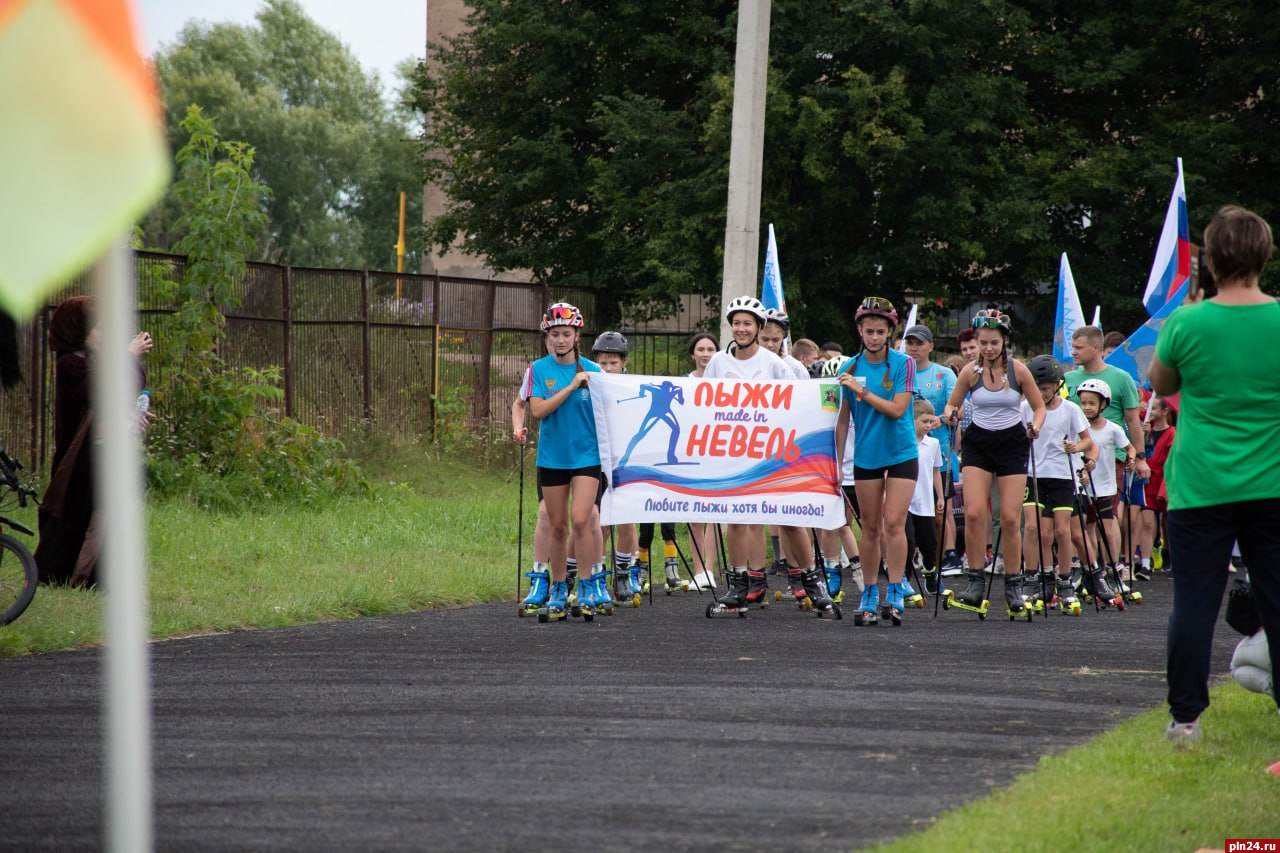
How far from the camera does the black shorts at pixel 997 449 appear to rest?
453 inches

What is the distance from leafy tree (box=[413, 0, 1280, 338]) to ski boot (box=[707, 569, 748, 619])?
15.4 meters

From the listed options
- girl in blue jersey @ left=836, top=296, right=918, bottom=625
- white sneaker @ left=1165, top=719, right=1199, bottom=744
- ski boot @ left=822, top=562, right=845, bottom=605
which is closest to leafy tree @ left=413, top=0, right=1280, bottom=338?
ski boot @ left=822, top=562, right=845, bottom=605

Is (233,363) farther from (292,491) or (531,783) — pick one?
(531,783)

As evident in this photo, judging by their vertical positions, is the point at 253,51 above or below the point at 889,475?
above

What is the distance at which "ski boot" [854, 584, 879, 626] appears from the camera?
11.0 metres

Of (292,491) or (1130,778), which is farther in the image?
(292,491)

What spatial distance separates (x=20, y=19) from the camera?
234cm

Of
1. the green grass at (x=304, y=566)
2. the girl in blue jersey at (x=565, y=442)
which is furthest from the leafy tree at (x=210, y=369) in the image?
the girl in blue jersey at (x=565, y=442)

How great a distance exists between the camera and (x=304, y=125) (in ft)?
228

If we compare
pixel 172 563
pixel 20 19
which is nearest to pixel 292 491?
pixel 172 563

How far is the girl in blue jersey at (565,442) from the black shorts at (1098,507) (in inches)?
185

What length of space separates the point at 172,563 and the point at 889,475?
232 inches

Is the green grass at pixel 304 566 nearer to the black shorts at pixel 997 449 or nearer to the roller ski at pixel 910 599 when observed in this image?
the roller ski at pixel 910 599

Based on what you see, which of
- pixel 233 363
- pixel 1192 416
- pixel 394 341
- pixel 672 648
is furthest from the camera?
pixel 394 341
